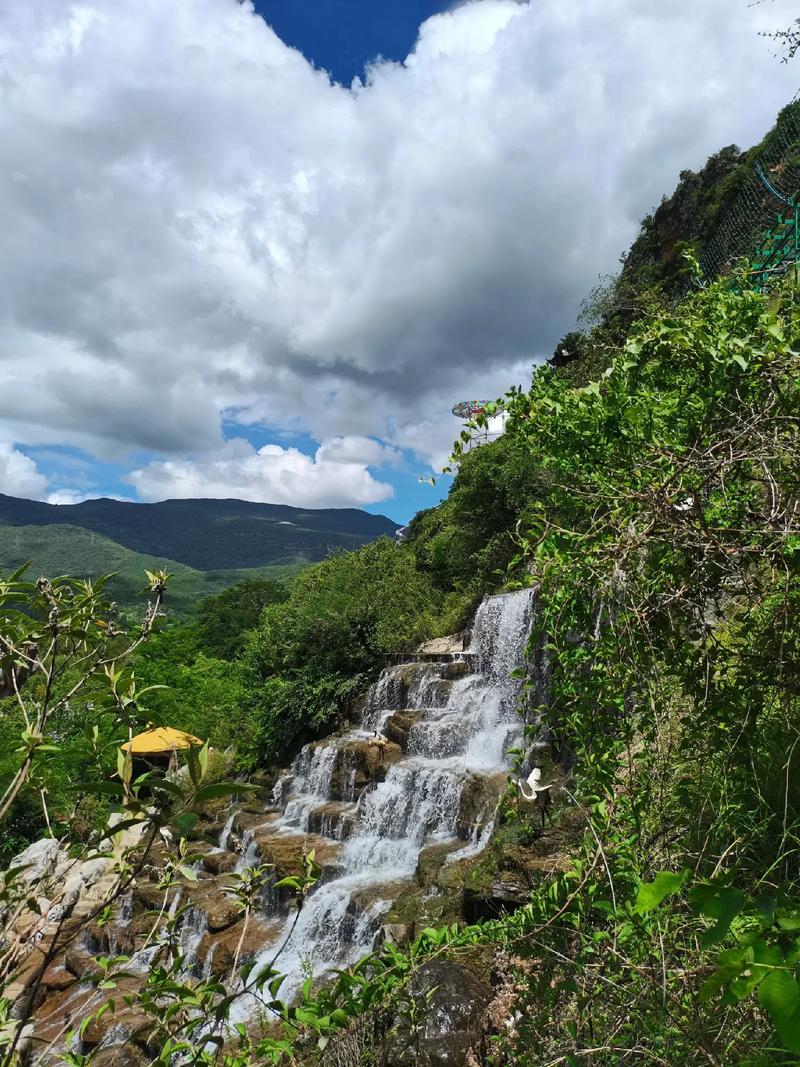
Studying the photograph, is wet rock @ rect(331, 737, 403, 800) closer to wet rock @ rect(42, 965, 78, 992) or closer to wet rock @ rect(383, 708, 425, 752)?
wet rock @ rect(383, 708, 425, 752)

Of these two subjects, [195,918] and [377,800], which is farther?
[377,800]

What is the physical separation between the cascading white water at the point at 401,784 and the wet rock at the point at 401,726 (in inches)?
6.1

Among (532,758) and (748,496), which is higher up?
(748,496)

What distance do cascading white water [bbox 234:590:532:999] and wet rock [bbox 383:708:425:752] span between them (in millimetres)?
155

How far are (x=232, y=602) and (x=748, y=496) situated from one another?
42.8m

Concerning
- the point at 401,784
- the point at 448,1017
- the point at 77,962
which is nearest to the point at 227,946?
the point at 77,962

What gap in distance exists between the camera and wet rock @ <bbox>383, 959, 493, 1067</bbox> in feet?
15.3

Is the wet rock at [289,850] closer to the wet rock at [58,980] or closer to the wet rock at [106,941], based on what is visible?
the wet rock at [106,941]

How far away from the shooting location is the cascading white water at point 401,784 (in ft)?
28.3

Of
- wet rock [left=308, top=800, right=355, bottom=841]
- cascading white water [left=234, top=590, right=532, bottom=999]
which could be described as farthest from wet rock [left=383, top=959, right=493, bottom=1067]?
wet rock [left=308, top=800, right=355, bottom=841]

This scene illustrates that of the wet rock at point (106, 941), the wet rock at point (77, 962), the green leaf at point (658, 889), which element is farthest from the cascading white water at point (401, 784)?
the green leaf at point (658, 889)

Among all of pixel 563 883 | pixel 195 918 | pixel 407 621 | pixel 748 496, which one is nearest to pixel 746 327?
pixel 748 496

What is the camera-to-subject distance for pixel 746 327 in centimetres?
285

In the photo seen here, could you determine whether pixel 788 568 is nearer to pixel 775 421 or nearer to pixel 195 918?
pixel 775 421
